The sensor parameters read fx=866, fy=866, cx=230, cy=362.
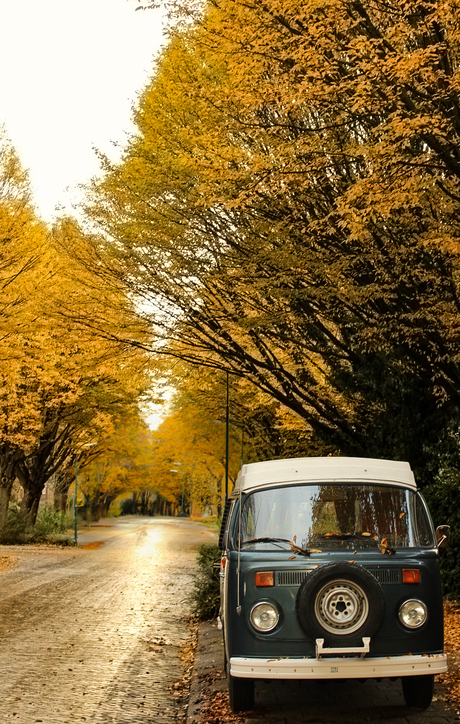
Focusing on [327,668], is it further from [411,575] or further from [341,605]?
[411,575]

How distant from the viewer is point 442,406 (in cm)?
1545

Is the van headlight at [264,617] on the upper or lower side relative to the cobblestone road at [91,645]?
upper

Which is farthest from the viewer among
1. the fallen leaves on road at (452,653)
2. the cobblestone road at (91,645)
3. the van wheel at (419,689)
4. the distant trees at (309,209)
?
the distant trees at (309,209)

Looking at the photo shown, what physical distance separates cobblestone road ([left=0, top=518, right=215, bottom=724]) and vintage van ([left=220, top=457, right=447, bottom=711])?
3.71ft

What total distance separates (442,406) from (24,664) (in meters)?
9.15

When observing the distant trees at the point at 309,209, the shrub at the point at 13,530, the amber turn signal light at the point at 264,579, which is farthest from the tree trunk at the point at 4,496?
the amber turn signal light at the point at 264,579

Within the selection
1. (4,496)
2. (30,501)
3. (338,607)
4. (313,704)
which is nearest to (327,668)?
(338,607)

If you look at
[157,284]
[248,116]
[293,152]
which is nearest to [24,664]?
[293,152]

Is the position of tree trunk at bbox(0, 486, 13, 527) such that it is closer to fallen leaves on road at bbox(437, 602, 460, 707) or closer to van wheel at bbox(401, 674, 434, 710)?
fallen leaves on road at bbox(437, 602, 460, 707)

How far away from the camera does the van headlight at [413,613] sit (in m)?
6.46

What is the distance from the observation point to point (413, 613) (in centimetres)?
651

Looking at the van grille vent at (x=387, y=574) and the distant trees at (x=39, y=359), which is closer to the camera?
the van grille vent at (x=387, y=574)

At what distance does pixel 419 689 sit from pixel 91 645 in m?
4.66

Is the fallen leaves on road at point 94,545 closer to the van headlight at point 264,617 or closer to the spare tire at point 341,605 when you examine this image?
the van headlight at point 264,617
